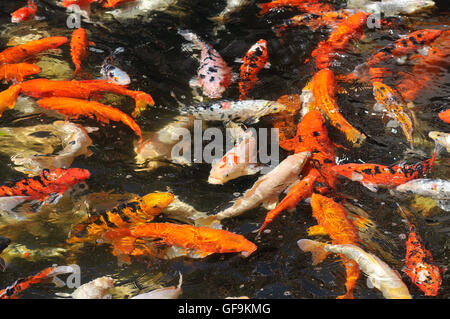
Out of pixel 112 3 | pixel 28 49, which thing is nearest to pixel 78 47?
pixel 28 49

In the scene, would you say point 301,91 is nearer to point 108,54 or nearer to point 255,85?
point 255,85

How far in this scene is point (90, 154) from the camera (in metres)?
4.98

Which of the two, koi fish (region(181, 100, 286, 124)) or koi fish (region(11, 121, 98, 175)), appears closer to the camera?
koi fish (region(11, 121, 98, 175))

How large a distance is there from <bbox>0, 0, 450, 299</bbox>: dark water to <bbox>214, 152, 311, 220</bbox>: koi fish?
89 mm

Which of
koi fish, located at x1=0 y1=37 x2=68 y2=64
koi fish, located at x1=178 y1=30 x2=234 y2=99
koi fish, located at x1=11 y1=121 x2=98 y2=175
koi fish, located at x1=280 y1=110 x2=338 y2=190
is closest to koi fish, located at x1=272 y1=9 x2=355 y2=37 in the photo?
koi fish, located at x1=178 y1=30 x2=234 y2=99

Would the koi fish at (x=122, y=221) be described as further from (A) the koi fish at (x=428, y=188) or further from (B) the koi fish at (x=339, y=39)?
(B) the koi fish at (x=339, y=39)

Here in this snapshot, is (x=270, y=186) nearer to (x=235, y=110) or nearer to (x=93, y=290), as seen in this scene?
(x=235, y=110)

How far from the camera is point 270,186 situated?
438 centimetres

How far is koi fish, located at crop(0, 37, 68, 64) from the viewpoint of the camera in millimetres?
6035

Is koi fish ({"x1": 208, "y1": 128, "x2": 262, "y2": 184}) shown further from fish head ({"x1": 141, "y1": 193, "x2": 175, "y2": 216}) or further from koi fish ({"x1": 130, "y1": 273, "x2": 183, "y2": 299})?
koi fish ({"x1": 130, "y1": 273, "x2": 183, "y2": 299})

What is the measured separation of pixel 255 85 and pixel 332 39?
1389 mm

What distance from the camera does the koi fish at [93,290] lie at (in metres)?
3.62
